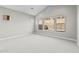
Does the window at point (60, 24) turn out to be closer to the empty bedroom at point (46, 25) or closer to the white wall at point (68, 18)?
the empty bedroom at point (46, 25)

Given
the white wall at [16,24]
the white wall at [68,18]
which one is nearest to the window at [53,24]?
the white wall at [68,18]

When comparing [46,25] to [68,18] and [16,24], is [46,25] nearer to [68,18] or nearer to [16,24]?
[68,18]

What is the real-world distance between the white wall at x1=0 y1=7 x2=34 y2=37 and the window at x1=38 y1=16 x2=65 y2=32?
1768 millimetres

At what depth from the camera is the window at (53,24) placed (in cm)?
592

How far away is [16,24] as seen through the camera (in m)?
7.11

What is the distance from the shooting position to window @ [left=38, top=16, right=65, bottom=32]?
5922 mm

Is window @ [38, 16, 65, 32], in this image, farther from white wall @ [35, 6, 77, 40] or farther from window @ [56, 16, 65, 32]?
white wall @ [35, 6, 77, 40]

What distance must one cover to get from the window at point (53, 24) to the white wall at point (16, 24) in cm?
177

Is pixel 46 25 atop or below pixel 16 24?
below

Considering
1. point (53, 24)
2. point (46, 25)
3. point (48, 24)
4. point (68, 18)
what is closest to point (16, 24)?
point (46, 25)

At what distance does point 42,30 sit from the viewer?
8.14 metres

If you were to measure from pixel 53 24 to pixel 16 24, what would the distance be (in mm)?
3041
